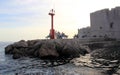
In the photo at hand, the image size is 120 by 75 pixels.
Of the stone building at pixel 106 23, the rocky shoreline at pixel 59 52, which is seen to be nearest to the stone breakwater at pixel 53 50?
the rocky shoreline at pixel 59 52

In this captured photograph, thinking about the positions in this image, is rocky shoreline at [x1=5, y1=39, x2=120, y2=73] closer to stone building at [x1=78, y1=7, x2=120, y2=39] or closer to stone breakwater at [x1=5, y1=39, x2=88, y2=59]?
stone breakwater at [x1=5, y1=39, x2=88, y2=59]

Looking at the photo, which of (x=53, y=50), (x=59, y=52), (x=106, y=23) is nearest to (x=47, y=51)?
(x=53, y=50)

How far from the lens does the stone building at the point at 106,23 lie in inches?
1633

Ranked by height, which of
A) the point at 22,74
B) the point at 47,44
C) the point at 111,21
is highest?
the point at 111,21

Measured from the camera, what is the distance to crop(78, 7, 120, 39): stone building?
4147 centimetres

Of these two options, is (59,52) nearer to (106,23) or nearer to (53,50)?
(53,50)

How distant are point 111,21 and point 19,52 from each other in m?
21.2

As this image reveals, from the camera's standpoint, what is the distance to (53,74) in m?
15.5

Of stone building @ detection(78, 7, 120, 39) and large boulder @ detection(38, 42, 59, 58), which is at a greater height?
stone building @ detection(78, 7, 120, 39)

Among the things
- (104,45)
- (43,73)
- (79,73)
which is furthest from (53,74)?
(104,45)

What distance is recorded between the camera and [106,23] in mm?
43625

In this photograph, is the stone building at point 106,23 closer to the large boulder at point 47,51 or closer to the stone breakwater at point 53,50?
the stone breakwater at point 53,50

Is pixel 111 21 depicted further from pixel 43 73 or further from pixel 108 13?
pixel 43 73

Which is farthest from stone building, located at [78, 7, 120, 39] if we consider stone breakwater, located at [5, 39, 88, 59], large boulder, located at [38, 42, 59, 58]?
large boulder, located at [38, 42, 59, 58]
